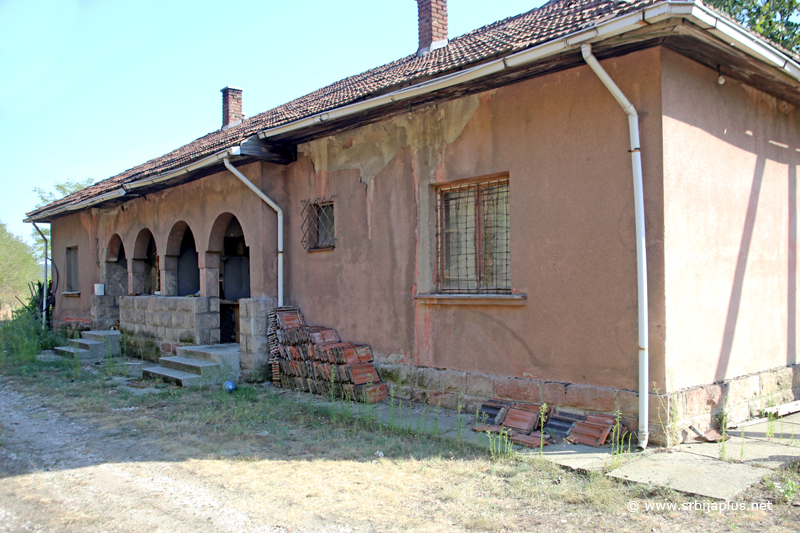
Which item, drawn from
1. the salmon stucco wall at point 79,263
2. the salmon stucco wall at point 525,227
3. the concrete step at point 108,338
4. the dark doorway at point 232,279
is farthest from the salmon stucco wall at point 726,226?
the salmon stucco wall at point 79,263

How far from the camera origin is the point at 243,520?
3617mm

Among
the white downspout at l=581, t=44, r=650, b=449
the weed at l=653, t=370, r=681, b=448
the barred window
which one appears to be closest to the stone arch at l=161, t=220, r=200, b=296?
the barred window

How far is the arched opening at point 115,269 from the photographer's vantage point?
1378cm

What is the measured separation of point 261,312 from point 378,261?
2.32 m

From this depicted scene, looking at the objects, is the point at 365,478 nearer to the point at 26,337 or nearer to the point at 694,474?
the point at 694,474

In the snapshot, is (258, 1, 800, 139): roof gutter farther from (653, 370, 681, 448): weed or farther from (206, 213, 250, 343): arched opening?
(206, 213, 250, 343): arched opening

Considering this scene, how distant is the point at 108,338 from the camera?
12000 millimetres

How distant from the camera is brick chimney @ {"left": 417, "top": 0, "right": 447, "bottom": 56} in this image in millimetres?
9906

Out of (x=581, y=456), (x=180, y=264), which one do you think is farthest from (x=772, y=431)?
(x=180, y=264)

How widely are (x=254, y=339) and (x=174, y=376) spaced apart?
1.30 meters

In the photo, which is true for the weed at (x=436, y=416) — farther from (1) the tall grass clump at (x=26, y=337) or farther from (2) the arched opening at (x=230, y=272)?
(1) the tall grass clump at (x=26, y=337)

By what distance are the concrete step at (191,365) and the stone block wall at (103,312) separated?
15.8 feet

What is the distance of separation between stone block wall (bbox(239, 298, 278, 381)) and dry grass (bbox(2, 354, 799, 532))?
1.57 meters

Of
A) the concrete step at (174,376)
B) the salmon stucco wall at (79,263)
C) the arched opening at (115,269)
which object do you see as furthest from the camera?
the salmon stucco wall at (79,263)
